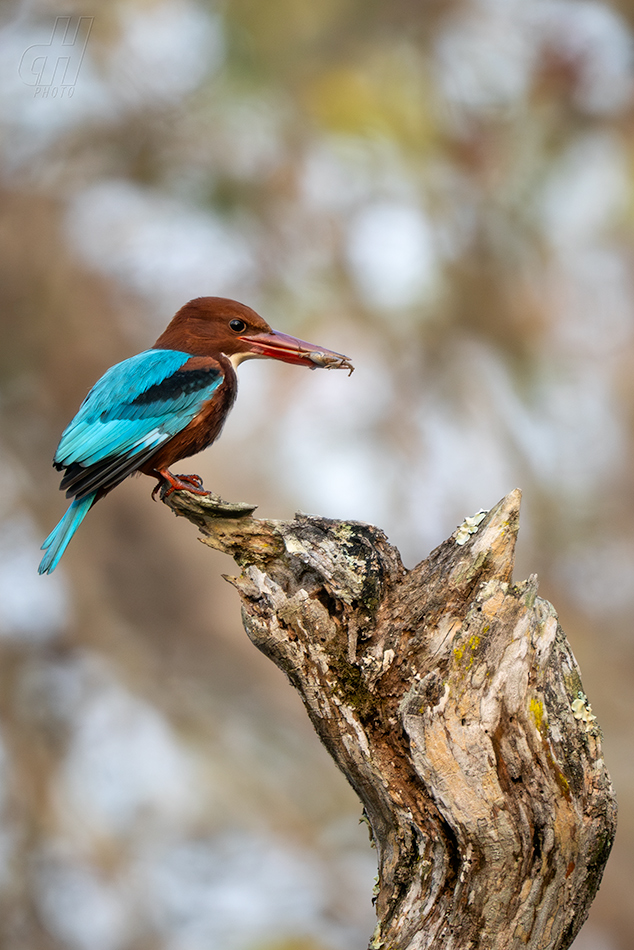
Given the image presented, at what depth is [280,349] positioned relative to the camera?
410 cm

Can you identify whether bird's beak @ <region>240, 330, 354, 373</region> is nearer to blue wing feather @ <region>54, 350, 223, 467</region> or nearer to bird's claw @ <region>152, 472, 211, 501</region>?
blue wing feather @ <region>54, 350, 223, 467</region>

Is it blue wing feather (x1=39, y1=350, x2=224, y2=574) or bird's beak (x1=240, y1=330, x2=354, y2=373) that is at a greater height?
bird's beak (x1=240, y1=330, x2=354, y2=373)

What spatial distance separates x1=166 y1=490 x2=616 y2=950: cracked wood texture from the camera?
8.39 ft

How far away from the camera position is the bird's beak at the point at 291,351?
4027mm

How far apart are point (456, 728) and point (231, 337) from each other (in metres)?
2.21

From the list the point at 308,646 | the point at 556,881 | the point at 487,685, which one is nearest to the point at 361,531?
the point at 308,646

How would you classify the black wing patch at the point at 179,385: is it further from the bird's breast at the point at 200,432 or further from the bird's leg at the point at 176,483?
the bird's leg at the point at 176,483

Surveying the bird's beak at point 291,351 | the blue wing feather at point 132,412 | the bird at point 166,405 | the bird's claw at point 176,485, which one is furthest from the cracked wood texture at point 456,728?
the bird's beak at point 291,351

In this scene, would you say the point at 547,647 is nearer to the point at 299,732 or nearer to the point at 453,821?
the point at 453,821

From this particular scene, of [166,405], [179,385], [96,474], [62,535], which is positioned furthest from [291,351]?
[62,535]

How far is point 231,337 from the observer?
4129 millimetres

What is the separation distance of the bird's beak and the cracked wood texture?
1.27 meters

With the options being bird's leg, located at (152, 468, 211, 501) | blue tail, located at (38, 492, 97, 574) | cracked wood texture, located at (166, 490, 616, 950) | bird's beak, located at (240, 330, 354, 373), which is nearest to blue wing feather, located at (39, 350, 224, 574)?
blue tail, located at (38, 492, 97, 574)

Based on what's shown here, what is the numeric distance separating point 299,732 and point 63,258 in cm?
465
